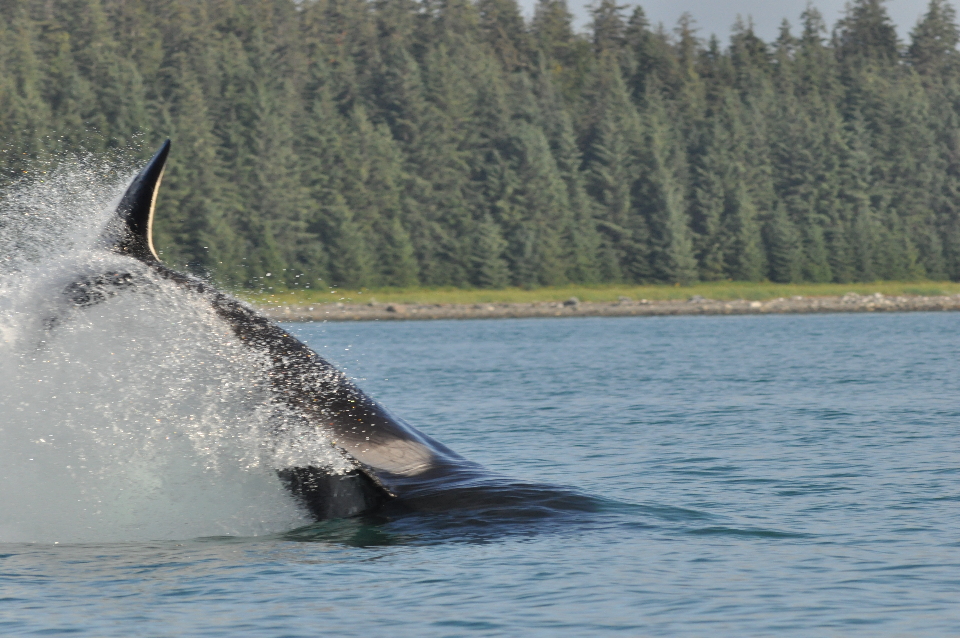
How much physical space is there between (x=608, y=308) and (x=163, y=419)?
94.5m

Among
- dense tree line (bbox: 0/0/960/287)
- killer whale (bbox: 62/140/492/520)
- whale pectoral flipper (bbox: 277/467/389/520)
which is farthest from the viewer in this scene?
dense tree line (bbox: 0/0/960/287)

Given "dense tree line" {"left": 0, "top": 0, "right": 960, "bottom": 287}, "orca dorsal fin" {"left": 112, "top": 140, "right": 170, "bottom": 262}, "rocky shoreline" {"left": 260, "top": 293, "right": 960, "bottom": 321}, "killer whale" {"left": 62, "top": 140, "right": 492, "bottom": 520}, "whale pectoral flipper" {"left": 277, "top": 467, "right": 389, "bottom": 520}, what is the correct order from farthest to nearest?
"dense tree line" {"left": 0, "top": 0, "right": 960, "bottom": 287}, "rocky shoreline" {"left": 260, "top": 293, "right": 960, "bottom": 321}, "whale pectoral flipper" {"left": 277, "top": 467, "right": 389, "bottom": 520}, "killer whale" {"left": 62, "top": 140, "right": 492, "bottom": 520}, "orca dorsal fin" {"left": 112, "top": 140, "right": 170, "bottom": 262}

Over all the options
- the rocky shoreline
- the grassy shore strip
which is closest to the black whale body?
the rocky shoreline

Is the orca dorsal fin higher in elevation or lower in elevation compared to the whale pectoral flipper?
higher

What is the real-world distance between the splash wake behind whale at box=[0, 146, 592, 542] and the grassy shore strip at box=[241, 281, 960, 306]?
95424 millimetres

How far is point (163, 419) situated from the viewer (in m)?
13.9

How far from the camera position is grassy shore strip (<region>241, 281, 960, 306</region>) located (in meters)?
112

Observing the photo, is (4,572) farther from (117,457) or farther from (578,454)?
(578,454)

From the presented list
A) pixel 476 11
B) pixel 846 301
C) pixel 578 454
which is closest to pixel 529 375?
pixel 578 454

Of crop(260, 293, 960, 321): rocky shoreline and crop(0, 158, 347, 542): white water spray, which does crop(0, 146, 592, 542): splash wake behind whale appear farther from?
crop(260, 293, 960, 321): rocky shoreline

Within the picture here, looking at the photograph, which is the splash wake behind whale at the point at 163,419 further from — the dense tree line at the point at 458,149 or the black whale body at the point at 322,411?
the dense tree line at the point at 458,149

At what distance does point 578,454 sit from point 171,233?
8719cm

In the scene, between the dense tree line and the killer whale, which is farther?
the dense tree line

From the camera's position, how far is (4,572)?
40.2 feet
